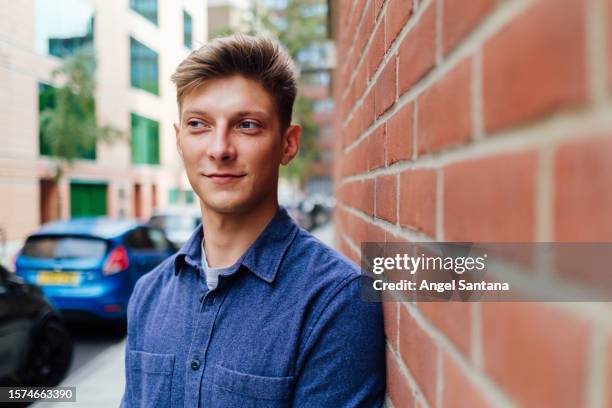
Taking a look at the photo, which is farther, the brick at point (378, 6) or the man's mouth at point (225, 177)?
the man's mouth at point (225, 177)

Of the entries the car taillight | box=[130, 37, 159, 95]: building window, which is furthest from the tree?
box=[130, 37, 159, 95]: building window

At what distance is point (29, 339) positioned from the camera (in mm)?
4324

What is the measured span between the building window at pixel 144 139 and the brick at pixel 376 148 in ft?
27.5

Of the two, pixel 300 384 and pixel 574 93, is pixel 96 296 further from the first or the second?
pixel 574 93

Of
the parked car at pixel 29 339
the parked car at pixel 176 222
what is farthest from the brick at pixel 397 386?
the parked car at pixel 176 222

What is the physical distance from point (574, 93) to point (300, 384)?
3.64ft

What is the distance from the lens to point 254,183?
5.29 ft

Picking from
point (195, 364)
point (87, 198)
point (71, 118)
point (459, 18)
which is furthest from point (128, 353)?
point (87, 198)

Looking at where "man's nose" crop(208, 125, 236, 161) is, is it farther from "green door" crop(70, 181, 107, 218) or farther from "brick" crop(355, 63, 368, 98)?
"green door" crop(70, 181, 107, 218)

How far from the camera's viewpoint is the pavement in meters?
4.20

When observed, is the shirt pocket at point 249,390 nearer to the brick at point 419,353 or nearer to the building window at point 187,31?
the brick at point 419,353

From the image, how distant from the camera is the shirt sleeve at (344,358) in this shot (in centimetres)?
130

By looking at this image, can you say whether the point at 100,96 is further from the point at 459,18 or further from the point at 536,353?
the point at 536,353

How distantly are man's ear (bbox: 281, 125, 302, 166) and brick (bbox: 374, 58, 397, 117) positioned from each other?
0.41m
